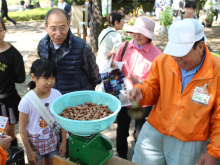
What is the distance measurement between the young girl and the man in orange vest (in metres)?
0.83

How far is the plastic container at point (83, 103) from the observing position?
135 centimetres

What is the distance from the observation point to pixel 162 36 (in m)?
10.7

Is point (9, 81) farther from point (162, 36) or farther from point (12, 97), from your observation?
point (162, 36)

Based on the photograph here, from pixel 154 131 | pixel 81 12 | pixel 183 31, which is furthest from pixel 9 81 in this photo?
pixel 81 12

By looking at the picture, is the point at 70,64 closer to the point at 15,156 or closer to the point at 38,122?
the point at 38,122

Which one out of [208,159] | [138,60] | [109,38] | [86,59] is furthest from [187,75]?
[109,38]

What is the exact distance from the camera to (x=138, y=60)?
104 inches

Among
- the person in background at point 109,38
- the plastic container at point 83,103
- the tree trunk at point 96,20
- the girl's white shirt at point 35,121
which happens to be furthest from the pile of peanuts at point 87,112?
the tree trunk at point 96,20

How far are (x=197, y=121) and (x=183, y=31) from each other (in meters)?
0.67

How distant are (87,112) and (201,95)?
0.85 metres

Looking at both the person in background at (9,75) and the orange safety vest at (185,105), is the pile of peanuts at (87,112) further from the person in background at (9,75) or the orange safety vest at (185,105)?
the person in background at (9,75)

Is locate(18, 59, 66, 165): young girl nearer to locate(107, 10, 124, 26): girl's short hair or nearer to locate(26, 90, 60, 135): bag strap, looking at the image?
locate(26, 90, 60, 135): bag strap

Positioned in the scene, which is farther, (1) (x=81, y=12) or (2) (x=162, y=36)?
(2) (x=162, y=36)

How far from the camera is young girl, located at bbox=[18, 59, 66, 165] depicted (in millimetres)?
2021
